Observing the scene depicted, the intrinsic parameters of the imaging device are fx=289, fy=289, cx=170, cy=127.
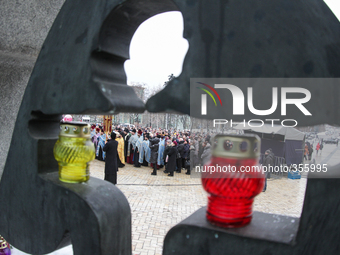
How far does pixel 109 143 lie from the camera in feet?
30.2

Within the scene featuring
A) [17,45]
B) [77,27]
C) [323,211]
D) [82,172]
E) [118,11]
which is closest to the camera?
[323,211]

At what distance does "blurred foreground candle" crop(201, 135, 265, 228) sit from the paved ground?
3.30 m

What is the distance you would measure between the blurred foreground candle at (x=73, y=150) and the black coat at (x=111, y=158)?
25.5ft

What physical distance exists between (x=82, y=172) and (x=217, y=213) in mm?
804

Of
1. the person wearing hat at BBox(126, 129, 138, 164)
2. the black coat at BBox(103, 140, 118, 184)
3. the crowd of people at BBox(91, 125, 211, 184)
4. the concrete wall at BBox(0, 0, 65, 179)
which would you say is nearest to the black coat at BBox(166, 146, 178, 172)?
the crowd of people at BBox(91, 125, 211, 184)

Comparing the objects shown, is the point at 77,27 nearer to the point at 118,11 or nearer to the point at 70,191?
the point at 118,11

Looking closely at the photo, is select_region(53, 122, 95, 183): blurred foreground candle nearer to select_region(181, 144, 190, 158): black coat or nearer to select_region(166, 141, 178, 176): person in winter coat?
select_region(166, 141, 178, 176): person in winter coat

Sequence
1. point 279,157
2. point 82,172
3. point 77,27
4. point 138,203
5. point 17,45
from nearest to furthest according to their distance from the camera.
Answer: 1. point 77,27
2. point 82,172
3. point 17,45
4. point 138,203
5. point 279,157

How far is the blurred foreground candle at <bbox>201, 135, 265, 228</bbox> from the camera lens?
1.06m

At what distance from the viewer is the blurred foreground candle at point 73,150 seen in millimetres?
1500

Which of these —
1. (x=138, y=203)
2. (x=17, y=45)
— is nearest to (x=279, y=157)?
(x=138, y=203)

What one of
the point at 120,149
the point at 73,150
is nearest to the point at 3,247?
the point at 73,150

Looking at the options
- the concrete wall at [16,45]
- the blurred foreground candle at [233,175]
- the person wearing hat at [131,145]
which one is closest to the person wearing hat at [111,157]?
the person wearing hat at [131,145]

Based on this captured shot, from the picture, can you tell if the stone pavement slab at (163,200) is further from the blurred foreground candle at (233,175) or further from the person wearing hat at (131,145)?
the blurred foreground candle at (233,175)
